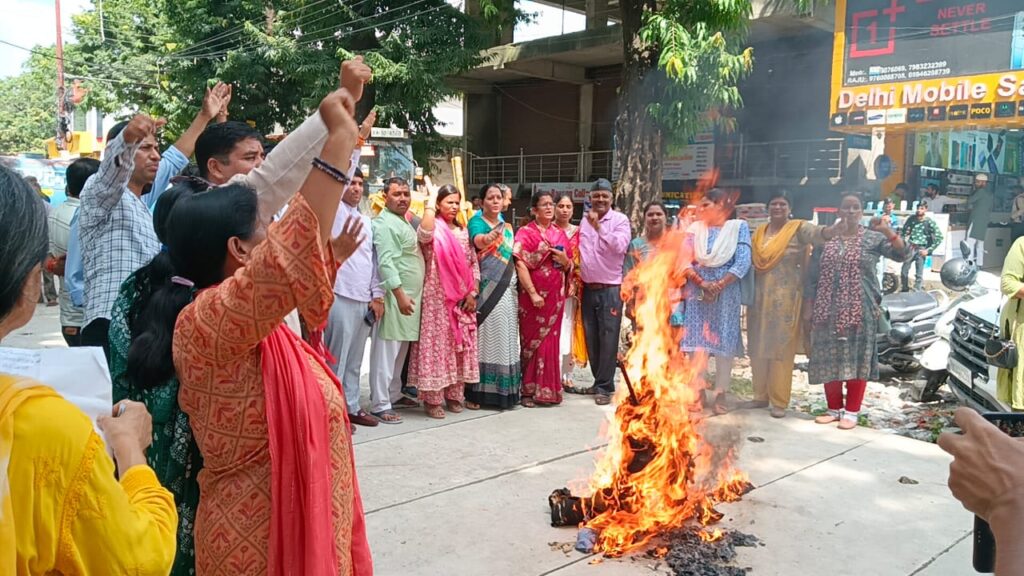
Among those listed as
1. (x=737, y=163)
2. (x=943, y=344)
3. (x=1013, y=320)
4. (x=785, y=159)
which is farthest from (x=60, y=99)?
(x=1013, y=320)

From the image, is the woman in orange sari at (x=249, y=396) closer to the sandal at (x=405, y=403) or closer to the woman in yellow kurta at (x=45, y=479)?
the woman in yellow kurta at (x=45, y=479)

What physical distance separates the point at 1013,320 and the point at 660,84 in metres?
4.93

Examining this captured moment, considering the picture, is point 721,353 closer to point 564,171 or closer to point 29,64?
point 564,171

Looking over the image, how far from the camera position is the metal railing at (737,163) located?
1478 cm

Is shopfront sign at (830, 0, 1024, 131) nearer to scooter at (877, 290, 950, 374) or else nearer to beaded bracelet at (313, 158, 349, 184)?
scooter at (877, 290, 950, 374)

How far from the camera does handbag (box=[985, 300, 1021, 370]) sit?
4930 millimetres

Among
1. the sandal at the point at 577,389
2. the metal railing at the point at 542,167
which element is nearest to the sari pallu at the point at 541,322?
the sandal at the point at 577,389

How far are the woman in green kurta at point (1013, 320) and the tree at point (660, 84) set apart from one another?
4.22 metres

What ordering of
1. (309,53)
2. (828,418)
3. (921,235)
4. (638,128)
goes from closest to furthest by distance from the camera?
(828,418)
(638,128)
(921,235)
(309,53)

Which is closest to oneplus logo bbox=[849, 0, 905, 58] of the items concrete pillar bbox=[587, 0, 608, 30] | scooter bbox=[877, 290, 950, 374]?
scooter bbox=[877, 290, 950, 374]

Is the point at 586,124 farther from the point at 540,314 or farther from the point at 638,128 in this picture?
the point at 540,314

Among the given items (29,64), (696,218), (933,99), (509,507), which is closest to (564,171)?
(933,99)

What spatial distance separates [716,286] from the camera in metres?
6.43

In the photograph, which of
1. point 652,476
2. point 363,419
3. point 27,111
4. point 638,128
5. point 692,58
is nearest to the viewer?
point 652,476
